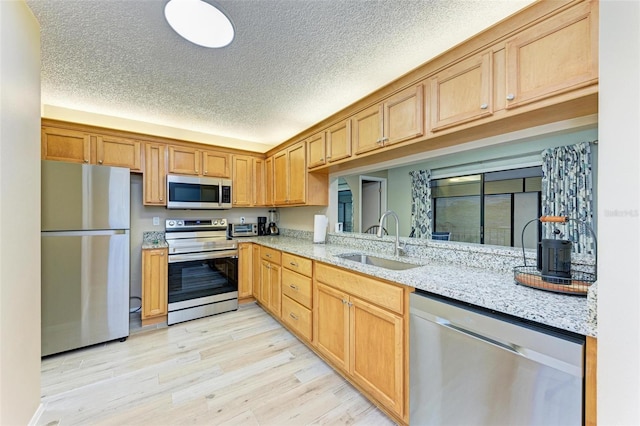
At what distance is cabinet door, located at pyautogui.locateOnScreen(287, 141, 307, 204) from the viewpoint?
9.88 feet

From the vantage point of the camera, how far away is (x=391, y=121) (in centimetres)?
192

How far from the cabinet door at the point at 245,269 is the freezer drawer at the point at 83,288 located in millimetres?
1229

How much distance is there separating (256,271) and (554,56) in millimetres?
3325

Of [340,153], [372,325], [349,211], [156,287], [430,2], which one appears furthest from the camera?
[349,211]

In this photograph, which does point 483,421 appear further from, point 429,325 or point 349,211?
point 349,211

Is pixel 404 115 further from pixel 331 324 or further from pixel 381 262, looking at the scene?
pixel 331 324

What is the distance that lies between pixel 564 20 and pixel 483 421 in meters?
1.83

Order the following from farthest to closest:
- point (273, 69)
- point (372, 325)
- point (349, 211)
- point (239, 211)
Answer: point (239, 211) < point (349, 211) < point (273, 69) < point (372, 325)

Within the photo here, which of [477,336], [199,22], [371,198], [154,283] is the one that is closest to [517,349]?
[477,336]

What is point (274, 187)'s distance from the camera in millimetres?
3666
